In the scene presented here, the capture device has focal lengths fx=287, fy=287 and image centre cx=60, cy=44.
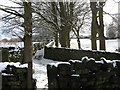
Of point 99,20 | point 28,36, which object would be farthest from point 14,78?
point 99,20

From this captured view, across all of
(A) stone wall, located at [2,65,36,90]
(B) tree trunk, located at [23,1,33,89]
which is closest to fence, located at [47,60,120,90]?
(B) tree trunk, located at [23,1,33,89]

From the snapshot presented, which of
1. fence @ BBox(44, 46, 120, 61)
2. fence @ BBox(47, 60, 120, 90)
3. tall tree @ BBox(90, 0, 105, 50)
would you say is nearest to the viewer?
fence @ BBox(47, 60, 120, 90)

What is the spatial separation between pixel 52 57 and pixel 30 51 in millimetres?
12804

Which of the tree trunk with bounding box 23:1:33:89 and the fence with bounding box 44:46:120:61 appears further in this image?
the fence with bounding box 44:46:120:61

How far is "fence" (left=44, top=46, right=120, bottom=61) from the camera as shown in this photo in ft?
56.3

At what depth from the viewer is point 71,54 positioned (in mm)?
20906

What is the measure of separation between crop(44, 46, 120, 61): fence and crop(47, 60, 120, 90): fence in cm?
623

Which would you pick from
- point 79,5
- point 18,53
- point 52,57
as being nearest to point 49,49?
point 52,57

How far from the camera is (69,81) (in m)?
9.74

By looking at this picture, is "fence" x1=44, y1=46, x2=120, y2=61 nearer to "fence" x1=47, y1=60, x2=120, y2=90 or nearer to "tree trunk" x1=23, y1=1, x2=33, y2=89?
"fence" x1=47, y1=60, x2=120, y2=90

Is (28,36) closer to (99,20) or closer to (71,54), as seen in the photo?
(71,54)

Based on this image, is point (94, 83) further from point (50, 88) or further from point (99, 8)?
point (99, 8)

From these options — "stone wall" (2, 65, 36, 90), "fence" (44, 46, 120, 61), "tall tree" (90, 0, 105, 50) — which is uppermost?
"tall tree" (90, 0, 105, 50)

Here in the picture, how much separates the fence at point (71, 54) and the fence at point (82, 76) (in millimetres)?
6226
